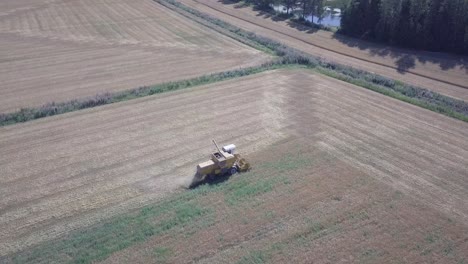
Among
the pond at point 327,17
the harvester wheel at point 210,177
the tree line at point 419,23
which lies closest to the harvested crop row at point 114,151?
the harvester wheel at point 210,177

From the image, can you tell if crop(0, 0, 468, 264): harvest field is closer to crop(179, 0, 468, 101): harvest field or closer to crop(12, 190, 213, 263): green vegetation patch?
crop(12, 190, 213, 263): green vegetation patch

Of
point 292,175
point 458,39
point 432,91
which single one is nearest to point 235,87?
point 292,175

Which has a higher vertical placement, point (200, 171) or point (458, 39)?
point (458, 39)

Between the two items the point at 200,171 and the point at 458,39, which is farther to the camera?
the point at 458,39

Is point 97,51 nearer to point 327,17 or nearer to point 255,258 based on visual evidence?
point 255,258

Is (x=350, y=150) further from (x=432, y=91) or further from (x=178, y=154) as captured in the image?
(x=432, y=91)

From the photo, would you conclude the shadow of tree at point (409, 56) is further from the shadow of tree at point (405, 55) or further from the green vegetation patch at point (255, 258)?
the green vegetation patch at point (255, 258)

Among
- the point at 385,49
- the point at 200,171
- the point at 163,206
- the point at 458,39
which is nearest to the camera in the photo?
the point at 163,206
